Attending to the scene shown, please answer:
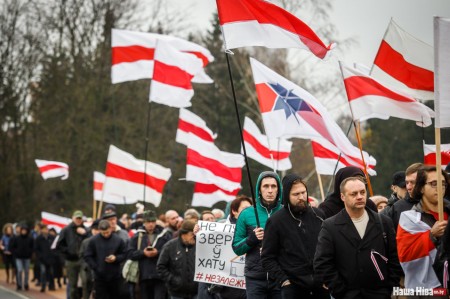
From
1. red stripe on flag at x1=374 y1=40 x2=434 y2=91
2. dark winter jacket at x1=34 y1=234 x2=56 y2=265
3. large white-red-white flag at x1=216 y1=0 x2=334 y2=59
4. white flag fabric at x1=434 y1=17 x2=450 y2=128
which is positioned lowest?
dark winter jacket at x1=34 y1=234 x2=56 y2=265

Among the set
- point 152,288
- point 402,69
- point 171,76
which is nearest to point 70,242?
point 171,76

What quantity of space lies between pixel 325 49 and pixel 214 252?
10.2ft

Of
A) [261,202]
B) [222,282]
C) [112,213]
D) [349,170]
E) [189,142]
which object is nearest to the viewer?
[349,170]

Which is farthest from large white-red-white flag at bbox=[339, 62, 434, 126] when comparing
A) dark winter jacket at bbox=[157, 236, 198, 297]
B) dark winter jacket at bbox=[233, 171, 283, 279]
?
dark winter jacket at bbox=[157, 236, 198, 297]

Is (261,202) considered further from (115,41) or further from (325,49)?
(115,41)

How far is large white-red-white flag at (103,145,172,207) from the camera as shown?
59.9 feet

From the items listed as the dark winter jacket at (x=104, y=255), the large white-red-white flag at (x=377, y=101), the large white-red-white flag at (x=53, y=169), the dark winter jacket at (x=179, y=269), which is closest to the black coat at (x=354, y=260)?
the large white-red-white flag at (x=377, y=101)

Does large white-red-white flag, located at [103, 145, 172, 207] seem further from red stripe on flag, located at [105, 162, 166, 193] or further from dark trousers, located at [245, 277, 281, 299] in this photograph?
dark trousers, located at [245, 277, 281, 299]

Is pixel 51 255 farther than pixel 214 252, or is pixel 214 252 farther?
pixel 51 255

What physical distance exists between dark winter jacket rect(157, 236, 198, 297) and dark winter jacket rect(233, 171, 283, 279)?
11.2 feet

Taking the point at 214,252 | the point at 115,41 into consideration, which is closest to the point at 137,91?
the point at 115,41

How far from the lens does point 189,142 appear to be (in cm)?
1795

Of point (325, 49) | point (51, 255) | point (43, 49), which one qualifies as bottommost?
point (51, 255)

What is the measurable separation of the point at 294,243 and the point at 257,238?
0.85 m
